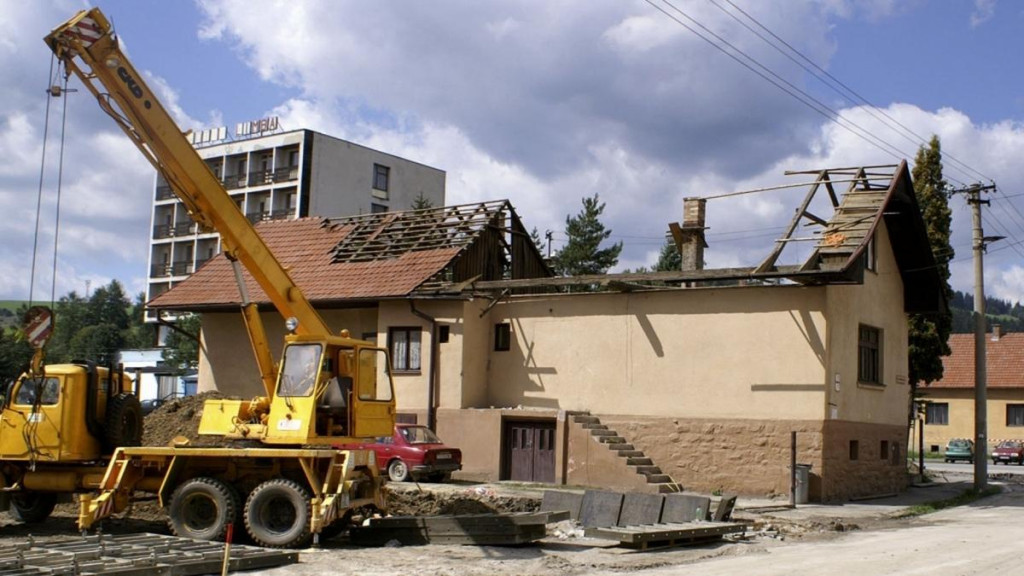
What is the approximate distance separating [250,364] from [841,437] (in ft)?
56.1

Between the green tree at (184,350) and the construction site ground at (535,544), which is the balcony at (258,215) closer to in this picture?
the green tree at (184,350)

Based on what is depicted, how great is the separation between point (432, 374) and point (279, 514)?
12.8 meters

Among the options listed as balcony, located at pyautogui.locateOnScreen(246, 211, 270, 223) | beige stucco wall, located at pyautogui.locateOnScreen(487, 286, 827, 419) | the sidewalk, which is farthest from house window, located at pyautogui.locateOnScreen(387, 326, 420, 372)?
balcony, located at pyautogui.locateOnScreen(246, 211, 270, 223)

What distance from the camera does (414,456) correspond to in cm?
2481

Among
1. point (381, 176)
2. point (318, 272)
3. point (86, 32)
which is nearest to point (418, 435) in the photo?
point (318, 272)

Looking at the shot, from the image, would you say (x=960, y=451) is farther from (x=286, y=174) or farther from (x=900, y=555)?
(x=286, y=174)

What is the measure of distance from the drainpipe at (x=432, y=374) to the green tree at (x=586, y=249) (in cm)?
3353

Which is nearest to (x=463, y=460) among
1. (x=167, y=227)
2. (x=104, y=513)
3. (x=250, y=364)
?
(x=250, y=364)

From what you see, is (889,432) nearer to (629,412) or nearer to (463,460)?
(629,412)

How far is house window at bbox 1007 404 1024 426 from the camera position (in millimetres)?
56281

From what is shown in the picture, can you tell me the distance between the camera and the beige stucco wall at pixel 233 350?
1220 inches

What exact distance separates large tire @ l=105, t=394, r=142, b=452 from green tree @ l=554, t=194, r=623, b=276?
45081 millimetres

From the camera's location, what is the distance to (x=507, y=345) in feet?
93.9

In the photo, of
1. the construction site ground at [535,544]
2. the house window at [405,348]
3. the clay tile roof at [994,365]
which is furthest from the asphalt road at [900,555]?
the clay tile roof at [994,365]
